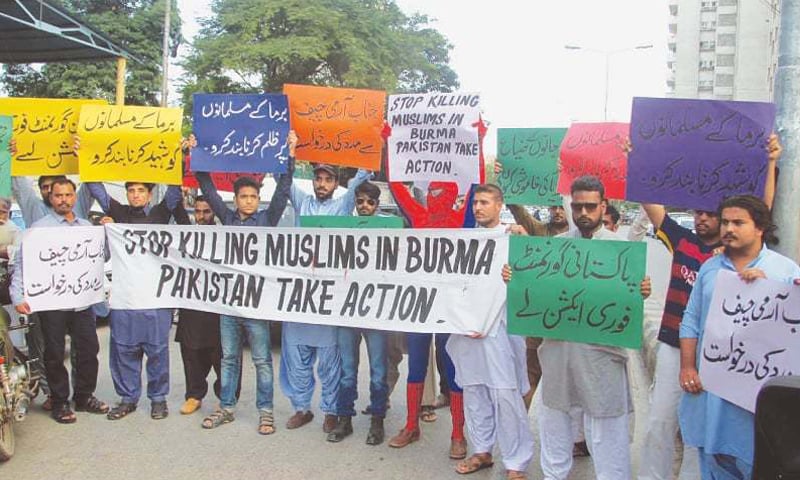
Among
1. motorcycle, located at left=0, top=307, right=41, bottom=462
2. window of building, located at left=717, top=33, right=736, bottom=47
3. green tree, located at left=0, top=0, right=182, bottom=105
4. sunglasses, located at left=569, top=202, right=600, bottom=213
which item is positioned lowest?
motorcycle, located at left=0, top=307, right=41, bottom=462

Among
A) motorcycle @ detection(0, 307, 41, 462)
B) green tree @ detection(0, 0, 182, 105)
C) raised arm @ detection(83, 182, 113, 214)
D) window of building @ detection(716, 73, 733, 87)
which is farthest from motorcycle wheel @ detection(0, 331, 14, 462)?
window of building @ detection(716, 73, 733, 87)

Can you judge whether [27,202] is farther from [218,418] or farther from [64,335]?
[218,418]

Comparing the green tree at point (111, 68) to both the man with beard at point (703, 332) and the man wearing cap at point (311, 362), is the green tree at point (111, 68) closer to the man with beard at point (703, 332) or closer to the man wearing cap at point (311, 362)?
the man wearing cap at point (311, 362)

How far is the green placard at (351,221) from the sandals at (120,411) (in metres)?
2.01

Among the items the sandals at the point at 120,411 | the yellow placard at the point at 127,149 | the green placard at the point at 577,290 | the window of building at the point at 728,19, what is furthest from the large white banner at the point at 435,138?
the window of building at the point at 728,19

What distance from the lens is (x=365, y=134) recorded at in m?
6.02

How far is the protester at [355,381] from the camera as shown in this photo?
5.39 metres

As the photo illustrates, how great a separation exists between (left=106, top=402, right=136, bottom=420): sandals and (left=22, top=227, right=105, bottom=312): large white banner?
0.84m

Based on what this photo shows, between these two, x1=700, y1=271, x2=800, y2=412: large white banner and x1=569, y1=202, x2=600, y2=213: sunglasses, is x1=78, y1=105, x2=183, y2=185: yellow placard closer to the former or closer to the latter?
A: x1=569, y1=202, x2=600, y2=213: sunglasses

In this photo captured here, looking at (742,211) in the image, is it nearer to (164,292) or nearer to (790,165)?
(790,165)

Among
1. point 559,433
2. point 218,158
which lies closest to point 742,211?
point 559,433

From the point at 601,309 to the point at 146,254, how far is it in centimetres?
359

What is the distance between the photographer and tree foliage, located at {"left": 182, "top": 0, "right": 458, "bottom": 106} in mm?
26344

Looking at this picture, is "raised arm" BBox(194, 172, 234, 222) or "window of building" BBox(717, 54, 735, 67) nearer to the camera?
"raised arm" BBox(194, 172, 234, 222)
